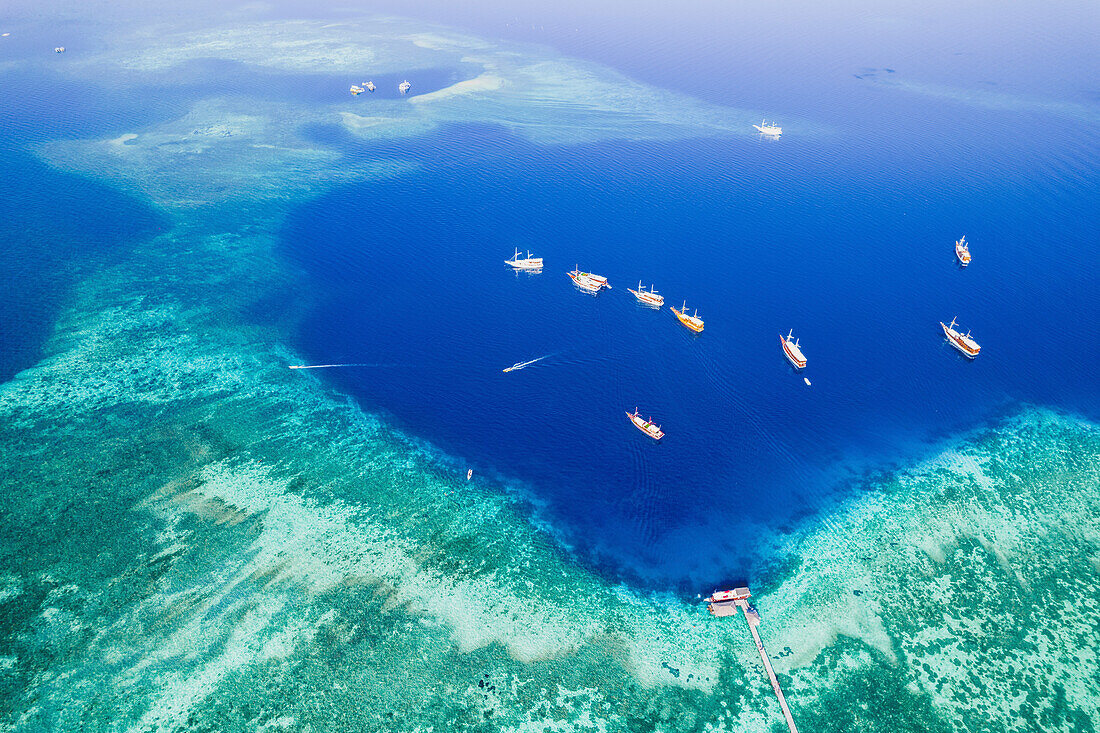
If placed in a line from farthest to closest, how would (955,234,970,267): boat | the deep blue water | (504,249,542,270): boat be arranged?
1. (955,234,970,267): boat
2. (504,249,542,270): boat
3. the deep blue water

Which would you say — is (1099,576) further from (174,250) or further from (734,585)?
(174,250)

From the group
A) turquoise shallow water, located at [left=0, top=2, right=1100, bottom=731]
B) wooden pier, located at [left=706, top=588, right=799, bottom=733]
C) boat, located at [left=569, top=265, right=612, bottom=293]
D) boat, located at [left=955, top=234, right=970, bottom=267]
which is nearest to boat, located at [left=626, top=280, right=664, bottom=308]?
boat, located at [left=569, top=265, right=612, bottom=293]

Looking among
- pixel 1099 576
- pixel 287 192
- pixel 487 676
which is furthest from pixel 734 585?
pixel 287 192

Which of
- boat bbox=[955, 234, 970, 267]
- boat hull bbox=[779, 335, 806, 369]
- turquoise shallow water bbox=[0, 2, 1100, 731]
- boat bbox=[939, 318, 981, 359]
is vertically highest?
boat bbox=[955, 234, 970, 267]

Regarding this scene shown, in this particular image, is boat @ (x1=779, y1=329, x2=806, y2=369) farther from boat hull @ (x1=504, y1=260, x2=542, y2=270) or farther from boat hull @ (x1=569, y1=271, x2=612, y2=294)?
boat hull @ (x1=504, y1=260, x2=542, y2=270)

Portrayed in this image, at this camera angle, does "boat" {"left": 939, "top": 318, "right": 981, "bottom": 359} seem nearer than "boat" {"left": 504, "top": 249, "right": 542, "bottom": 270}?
Yes

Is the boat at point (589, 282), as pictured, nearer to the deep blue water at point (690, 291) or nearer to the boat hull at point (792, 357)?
the deep blue water at point (690, 291)
